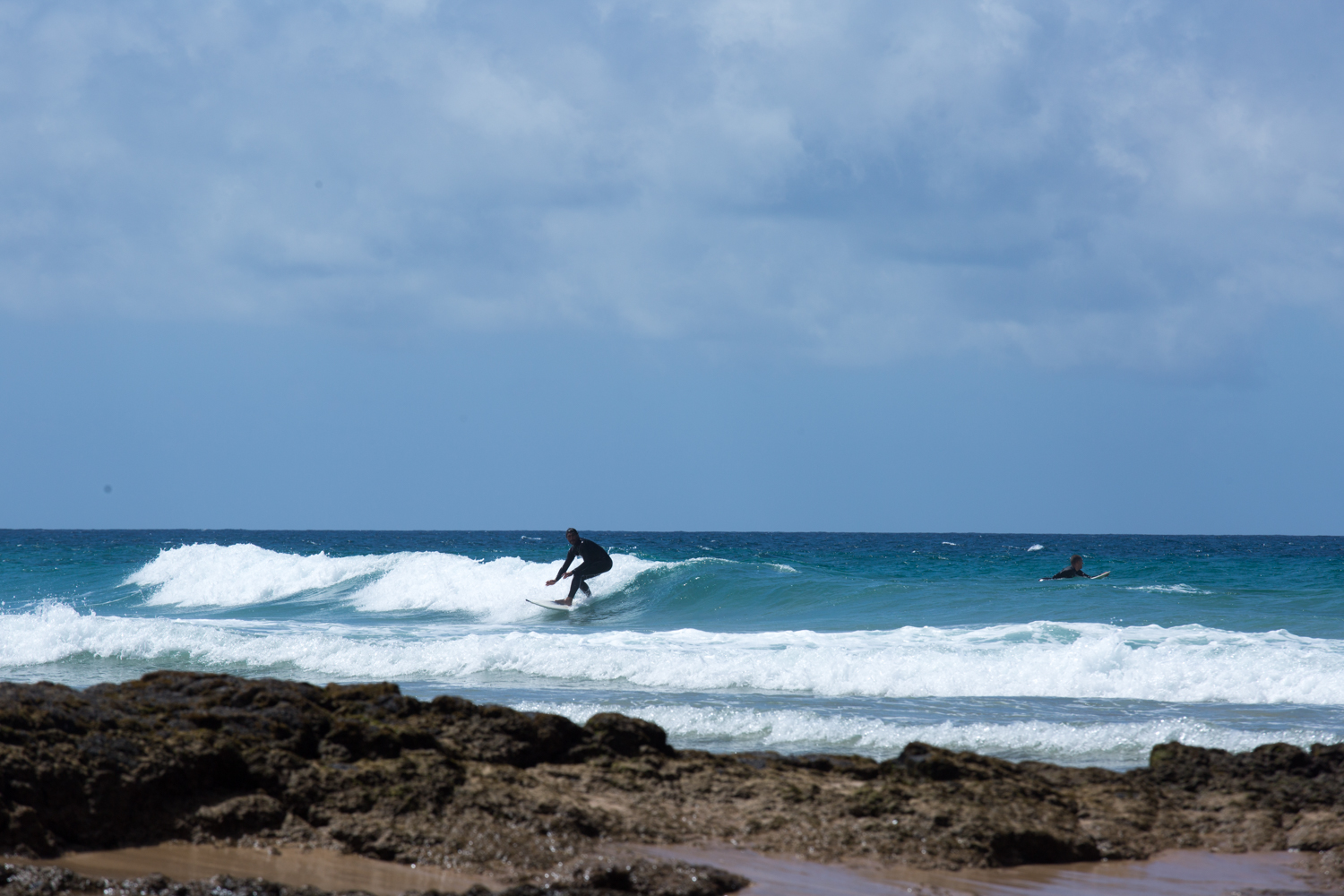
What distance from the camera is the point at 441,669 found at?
11398mm

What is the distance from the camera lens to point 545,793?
4.79 m

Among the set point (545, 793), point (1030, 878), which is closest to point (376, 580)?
point (545, 793)

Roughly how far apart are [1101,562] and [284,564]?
91.1 ft

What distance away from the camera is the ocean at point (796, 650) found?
7.93 meters

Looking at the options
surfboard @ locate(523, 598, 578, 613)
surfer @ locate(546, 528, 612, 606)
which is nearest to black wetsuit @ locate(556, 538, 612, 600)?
surfer @ locate(546, 528, 612, 606)

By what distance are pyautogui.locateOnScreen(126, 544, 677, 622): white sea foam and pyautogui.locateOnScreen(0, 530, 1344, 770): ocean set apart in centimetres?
11

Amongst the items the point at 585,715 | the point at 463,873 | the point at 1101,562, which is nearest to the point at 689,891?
the point at 463,873

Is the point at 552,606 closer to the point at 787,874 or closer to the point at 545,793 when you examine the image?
the point at 545,793

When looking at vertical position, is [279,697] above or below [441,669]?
above

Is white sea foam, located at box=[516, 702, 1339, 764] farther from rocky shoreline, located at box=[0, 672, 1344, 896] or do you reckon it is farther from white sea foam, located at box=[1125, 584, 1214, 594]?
white sea foam, located at box=[1125, 584, 1214, 594]

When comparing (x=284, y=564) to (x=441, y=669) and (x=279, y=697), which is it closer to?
(x=441, y=669)

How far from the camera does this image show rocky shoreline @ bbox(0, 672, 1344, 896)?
4367 mm

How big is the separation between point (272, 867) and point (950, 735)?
4.73 m

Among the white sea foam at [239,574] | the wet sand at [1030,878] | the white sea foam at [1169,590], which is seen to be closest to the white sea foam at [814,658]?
the white sea foam at [1169,590]
